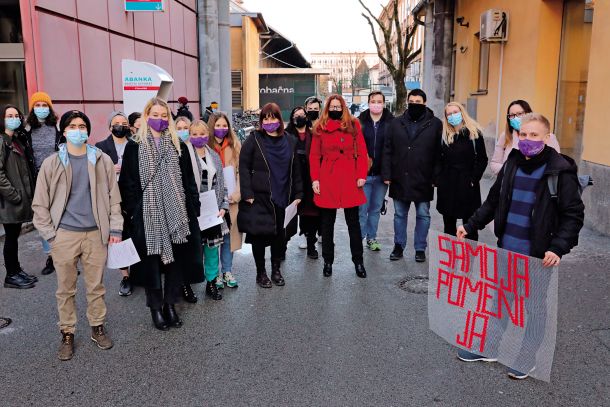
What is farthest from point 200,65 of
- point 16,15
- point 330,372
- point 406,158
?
point 330,372

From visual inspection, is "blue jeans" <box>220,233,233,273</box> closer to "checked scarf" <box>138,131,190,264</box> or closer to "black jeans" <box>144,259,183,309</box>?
"black jeans" <box>144,259,183,309</box>

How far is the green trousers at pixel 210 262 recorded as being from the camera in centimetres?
548

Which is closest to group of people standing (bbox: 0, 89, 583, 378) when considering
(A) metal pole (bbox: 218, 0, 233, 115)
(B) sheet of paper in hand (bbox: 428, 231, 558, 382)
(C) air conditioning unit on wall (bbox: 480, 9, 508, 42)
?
(B) sheet of paper in hand (bbox: 428, 231, 558, 382)

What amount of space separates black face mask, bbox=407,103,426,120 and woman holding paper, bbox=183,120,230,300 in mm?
2394

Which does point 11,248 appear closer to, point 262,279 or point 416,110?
point 262,279

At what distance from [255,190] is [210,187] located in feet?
1.80

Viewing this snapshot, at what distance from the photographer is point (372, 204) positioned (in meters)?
7.02

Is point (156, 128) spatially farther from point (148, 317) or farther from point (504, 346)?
point (504, 346)

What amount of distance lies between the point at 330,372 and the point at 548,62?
865 cm

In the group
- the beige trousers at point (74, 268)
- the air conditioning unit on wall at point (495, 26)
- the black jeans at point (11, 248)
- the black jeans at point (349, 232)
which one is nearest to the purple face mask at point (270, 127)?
the black jeans at point (349, 232)

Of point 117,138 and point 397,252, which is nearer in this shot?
point 117,138

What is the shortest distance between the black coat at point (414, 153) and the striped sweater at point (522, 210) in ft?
8.72

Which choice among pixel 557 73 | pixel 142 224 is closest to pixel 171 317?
pixel 142 224

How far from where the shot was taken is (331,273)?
6.21 metres
